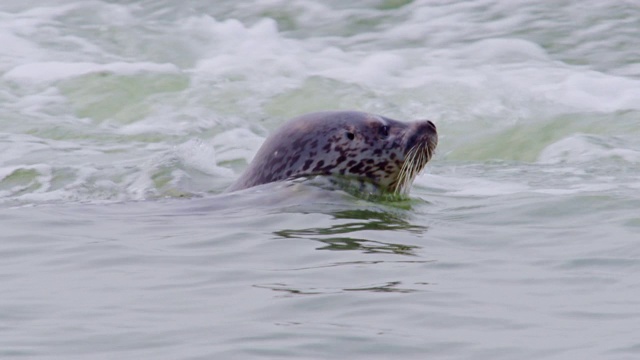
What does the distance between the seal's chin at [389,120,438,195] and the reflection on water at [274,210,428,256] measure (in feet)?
2.29

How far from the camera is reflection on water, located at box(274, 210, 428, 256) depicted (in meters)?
5.63

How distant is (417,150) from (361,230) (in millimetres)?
1379

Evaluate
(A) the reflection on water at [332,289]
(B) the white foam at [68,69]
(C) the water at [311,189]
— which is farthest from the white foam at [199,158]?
(A) the reflection on water at [332,289]

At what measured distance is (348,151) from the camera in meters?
7.53

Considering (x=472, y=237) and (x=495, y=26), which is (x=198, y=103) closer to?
(x=495, y=26)

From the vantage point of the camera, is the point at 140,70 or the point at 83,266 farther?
the point at 140,70

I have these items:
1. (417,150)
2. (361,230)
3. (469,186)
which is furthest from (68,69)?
(361,230)

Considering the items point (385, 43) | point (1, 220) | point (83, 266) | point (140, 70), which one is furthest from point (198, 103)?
point (83, 266)

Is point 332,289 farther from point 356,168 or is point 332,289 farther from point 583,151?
point 583,151

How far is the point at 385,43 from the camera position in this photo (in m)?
14.1

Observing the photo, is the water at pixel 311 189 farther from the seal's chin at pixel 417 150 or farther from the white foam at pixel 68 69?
the seal's chin at pixel 417 150

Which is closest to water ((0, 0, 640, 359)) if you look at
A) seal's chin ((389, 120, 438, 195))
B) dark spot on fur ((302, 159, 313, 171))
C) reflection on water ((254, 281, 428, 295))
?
reflection on water ((254, 281, 428, 295))

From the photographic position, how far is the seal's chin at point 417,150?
7.43 m

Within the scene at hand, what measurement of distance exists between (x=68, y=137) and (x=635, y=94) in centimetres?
479
